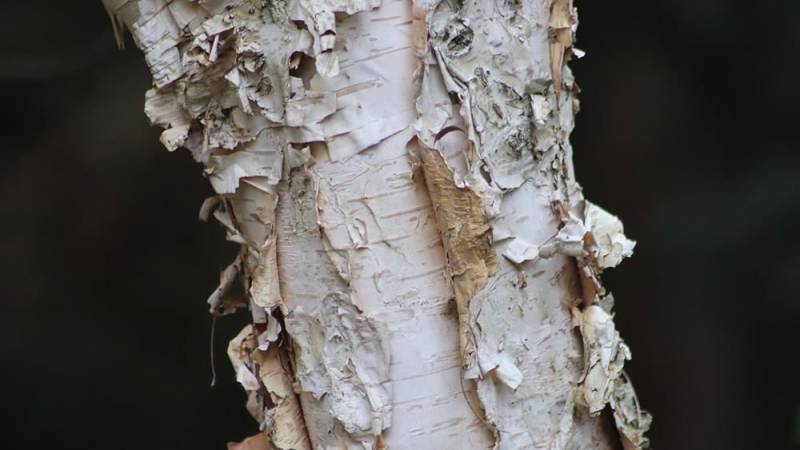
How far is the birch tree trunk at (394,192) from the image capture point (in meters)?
0.72

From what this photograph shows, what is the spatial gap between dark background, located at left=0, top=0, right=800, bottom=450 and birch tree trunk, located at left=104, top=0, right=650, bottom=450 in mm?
1476

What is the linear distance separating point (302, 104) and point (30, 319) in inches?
74.2

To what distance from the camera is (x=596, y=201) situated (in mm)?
2236

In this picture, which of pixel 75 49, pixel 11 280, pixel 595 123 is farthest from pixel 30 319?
pixel 595 123

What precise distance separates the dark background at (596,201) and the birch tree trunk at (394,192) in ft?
4.84

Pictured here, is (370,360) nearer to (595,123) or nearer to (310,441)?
(310,441)

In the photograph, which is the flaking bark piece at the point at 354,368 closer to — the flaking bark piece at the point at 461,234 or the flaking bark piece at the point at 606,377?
the flaking bark piece at the point at 461,234

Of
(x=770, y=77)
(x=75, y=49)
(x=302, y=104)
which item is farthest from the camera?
(x=75, y=49)

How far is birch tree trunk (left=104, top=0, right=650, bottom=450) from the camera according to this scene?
723 millimetres

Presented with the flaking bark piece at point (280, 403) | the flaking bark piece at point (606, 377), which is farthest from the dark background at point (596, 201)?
the flaking bark piece at point (280, 403)

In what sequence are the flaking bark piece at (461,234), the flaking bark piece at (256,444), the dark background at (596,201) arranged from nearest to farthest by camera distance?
the flaking bark piece at (461,234)
the flaking bark piece at (256,444)
the dark background at (596,201)

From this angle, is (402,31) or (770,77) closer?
(402,31)

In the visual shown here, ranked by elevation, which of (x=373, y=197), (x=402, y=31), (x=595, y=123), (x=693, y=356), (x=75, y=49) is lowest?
(x=693, y=356)

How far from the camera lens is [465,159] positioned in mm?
734
